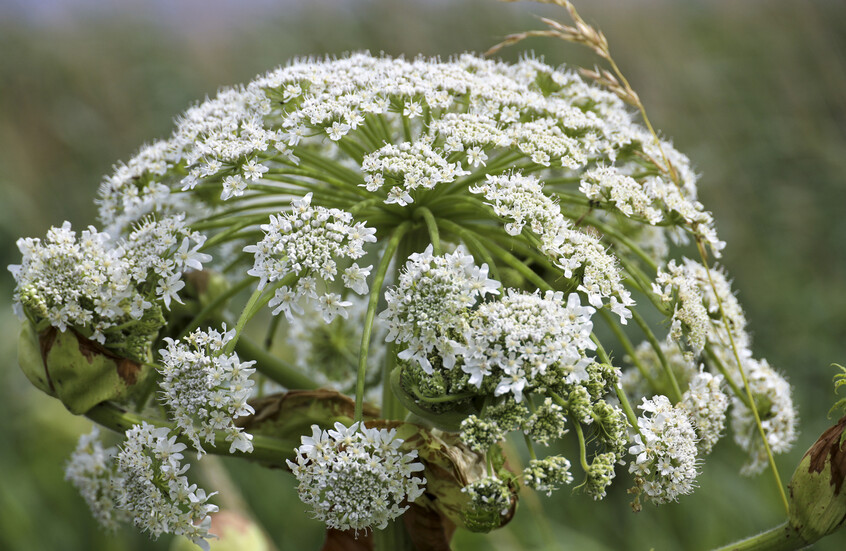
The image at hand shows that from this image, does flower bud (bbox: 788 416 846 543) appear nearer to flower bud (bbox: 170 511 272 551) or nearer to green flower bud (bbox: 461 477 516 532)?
green flower bud (bbox: 461 477 516 532)

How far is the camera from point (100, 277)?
2.39 meters

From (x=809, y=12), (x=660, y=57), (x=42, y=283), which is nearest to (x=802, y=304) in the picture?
(x=809, y=12)

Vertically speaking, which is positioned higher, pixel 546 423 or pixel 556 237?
pixel 556 237

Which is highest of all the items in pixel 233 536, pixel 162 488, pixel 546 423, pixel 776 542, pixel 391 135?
pixel 391 135

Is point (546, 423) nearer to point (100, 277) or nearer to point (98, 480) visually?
point (100, 277)

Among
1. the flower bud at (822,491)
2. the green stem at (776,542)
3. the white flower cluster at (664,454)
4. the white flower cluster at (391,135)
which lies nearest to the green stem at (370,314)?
the white flower cluster at (391,135)

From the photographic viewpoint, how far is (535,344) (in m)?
2.01

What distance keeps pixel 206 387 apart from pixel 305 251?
0.49 meters

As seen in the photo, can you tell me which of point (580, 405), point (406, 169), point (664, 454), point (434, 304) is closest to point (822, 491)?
point (664, 454)

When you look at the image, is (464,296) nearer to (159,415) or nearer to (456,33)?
(159,415)

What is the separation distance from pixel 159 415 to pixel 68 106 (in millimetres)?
11806

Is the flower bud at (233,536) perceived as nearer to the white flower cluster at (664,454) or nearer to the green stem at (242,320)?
the green stem at (242,320)

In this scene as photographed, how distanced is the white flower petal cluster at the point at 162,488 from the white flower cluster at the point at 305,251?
0.53m

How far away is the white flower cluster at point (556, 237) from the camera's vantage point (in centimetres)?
230
